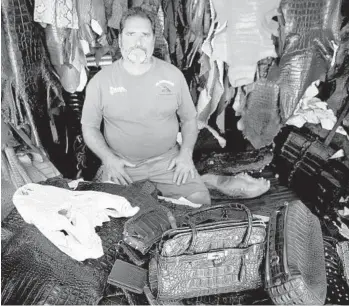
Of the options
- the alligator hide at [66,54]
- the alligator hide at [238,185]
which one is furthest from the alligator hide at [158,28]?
the alligator hide at [238,185]

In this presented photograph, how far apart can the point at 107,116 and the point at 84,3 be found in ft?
2.36

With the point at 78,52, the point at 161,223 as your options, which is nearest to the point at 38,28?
the point at 78,52

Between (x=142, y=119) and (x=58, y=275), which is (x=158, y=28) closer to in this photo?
(x=142, y=119)

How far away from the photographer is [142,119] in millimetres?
2771

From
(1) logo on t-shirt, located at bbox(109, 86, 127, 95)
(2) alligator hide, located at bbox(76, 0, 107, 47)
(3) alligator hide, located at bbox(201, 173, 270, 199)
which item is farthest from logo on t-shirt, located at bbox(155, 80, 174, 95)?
(3) alligator hide, located at bbox(201, 173, 270, 199)

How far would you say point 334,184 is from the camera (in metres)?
3.06

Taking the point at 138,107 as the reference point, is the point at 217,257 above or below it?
below

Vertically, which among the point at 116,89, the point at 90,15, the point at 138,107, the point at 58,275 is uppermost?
the point at 90,15

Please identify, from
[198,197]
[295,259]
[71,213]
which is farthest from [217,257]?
[198,197]

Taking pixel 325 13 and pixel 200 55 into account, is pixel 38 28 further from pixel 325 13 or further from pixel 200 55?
pixel 325 13

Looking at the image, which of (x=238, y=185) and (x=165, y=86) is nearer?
(x=165, y=86)

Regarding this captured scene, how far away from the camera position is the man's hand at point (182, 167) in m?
2.81

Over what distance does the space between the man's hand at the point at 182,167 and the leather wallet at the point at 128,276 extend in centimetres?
97

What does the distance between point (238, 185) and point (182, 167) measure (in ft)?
2.28
